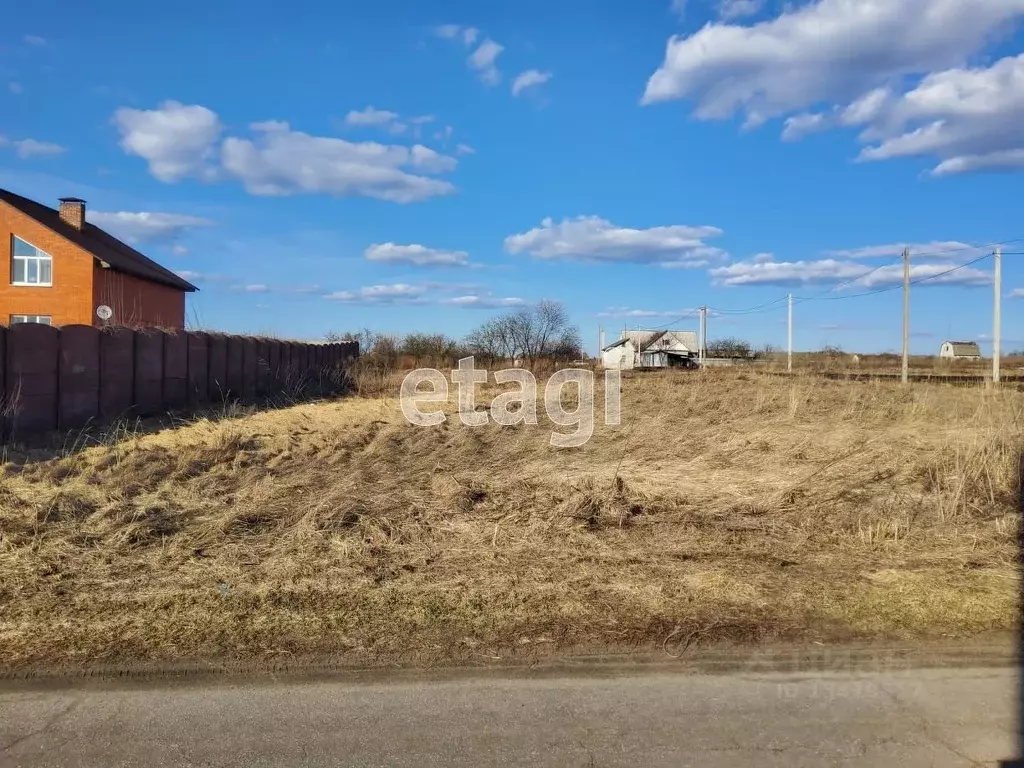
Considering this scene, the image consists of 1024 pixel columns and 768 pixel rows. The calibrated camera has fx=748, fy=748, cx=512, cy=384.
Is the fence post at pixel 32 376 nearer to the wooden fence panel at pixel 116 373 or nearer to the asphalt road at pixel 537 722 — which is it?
the wooden fence panel at pixel 116 373

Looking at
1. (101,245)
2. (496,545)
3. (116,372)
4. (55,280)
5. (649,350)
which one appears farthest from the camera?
(649,350)

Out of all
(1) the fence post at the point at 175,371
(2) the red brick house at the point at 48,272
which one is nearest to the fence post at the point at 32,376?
(1) the fence post at the point at 175,371

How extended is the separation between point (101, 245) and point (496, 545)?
124 feet

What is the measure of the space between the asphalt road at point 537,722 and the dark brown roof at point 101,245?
115 ft

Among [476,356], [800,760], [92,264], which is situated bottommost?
[800,760]

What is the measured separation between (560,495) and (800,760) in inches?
209

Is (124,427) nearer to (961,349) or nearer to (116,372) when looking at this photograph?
(116,372)

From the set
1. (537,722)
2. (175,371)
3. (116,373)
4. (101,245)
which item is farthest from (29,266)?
(537,722)

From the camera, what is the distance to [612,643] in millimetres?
4484

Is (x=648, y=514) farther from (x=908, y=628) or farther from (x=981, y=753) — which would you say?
(x=981, y=753)

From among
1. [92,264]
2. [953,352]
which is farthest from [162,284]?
[953,352]

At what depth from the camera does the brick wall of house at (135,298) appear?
34.2 meters

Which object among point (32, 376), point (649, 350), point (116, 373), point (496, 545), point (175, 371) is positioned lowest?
point (496, 545)

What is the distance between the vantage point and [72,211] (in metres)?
37.7
